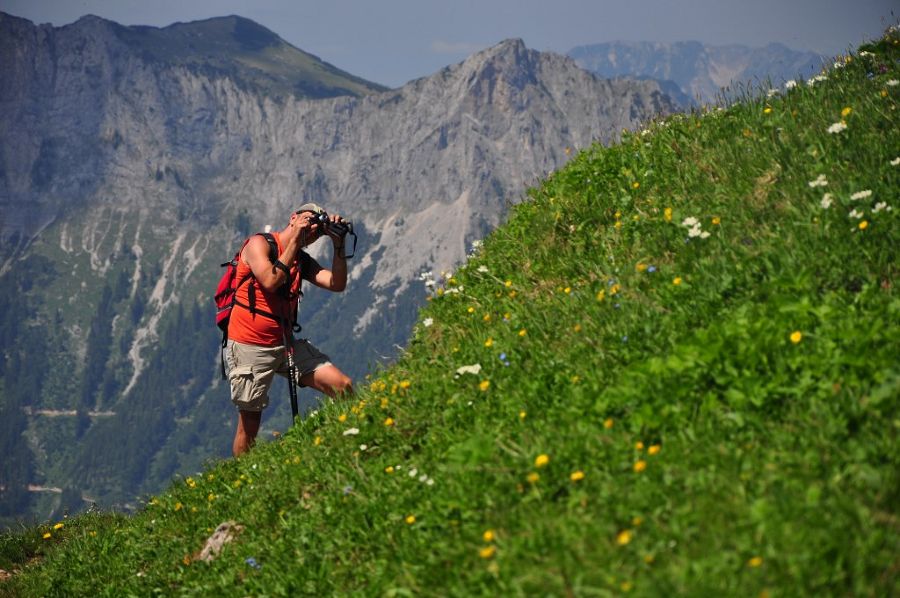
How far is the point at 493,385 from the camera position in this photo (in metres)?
6.70

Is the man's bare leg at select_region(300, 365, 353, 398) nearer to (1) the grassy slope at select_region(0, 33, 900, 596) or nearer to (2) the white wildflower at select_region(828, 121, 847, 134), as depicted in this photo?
(1) the grassy slope at select_region(0, 33, 900, 596)

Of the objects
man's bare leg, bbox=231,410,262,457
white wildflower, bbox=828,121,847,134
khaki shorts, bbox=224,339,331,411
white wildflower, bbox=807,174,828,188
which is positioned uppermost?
white wildflower, bbox=828,121,847,134

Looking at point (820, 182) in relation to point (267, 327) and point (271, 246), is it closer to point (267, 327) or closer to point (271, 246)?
point (271, 246)

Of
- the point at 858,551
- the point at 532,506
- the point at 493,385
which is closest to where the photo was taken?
the point at 858,551

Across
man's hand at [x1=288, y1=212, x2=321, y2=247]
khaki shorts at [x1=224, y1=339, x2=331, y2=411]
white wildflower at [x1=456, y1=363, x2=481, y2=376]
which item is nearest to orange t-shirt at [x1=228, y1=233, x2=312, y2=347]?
khaki shorts at [x1=224, y1=339, x2=331, y2=411]

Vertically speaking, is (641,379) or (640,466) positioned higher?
(641,379)

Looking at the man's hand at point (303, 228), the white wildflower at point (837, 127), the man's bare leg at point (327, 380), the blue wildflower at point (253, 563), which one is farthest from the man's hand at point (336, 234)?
the white wildflower at point (837, 127)

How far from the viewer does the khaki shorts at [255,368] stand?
10.7 metres

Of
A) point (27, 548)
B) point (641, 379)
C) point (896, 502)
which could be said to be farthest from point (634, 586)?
point (27, 548)

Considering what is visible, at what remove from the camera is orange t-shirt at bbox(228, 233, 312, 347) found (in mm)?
10656

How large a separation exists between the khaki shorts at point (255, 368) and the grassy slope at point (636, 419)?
3.79ft

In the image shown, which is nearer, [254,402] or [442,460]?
[442,460]

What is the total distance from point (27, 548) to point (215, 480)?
4.40m

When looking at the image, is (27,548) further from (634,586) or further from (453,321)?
(634,586)
